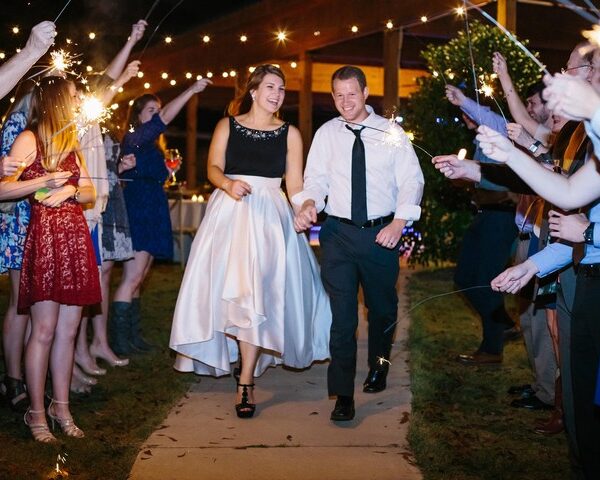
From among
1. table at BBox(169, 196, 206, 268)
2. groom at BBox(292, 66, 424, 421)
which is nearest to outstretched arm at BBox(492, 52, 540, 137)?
groom at BBox(292, 66, 424, 421)

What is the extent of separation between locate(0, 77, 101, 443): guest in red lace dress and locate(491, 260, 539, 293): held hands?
2392mm

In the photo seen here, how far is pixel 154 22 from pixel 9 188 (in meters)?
13.4

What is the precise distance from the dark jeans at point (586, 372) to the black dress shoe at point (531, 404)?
222cm

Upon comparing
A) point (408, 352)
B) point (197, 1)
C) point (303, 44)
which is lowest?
point (408, 352)

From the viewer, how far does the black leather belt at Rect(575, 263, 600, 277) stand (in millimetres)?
3350

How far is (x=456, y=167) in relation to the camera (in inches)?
172

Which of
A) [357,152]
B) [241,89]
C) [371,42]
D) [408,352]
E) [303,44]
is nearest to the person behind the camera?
[357,152]

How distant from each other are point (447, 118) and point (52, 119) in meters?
6.07

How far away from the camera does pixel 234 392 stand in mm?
6145

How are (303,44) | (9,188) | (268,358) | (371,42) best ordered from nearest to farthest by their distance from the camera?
1. (9,188)
2. (268,358)
3. (303,44)
4. (371,42)

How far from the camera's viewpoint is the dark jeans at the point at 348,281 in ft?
17.9

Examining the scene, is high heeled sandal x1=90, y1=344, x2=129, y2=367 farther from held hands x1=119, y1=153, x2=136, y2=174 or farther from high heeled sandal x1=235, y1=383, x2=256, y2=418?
high heeled sandal x1=235, y1=383, x2=256, y2=418

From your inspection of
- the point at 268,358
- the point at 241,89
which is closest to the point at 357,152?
the point at 241,89

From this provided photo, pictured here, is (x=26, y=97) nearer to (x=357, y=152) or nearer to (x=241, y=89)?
(x=241, y=89)
